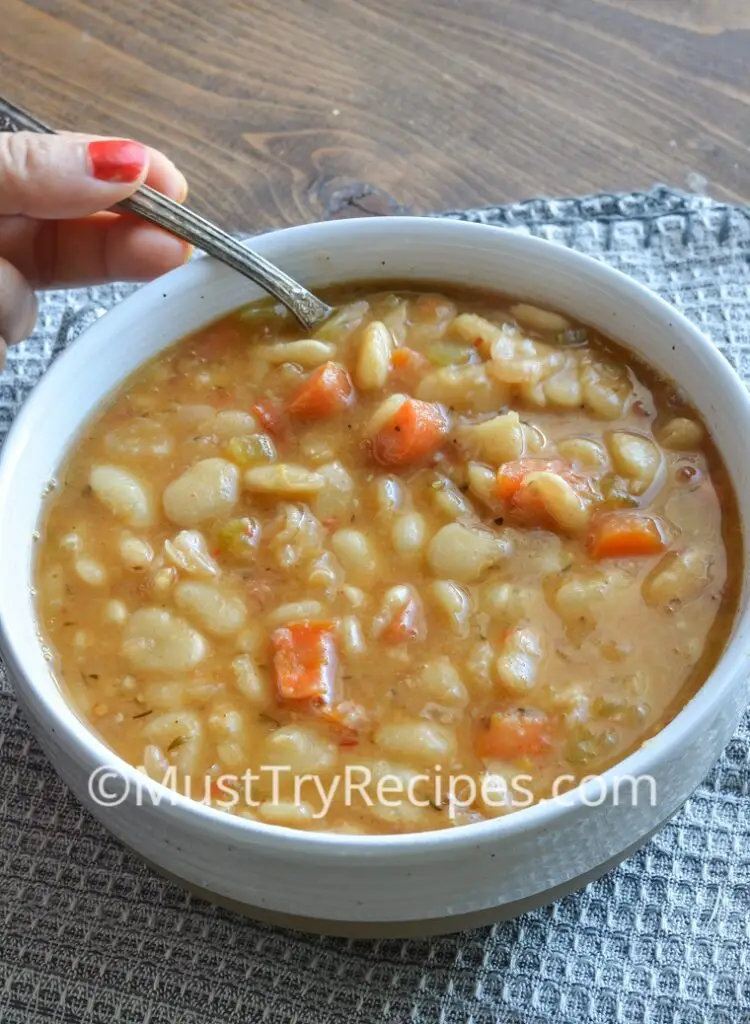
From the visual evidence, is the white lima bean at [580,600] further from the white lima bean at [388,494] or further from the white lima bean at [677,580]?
the white lima bean at [388,494]

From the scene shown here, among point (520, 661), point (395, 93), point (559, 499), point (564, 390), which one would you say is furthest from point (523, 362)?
point (395, 93)

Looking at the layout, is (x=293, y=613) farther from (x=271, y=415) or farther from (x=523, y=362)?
(x=523, y=362)

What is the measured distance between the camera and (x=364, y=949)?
1.67 meters

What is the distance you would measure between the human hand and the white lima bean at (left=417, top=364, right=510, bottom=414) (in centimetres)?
57

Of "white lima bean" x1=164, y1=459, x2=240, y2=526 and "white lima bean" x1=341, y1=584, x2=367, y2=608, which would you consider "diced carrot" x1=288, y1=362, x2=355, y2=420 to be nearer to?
"white lima bean" x1=164, y1=459, x2=240, y2=526

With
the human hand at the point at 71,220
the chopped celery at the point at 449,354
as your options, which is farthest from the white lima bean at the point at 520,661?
the human hand at the point at 71,220

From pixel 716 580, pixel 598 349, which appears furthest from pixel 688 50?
pixel 716 580

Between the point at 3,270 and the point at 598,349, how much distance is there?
1.06 meters

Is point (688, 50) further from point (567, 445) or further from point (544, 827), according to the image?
point (544, 827)

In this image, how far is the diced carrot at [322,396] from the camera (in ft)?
6.18

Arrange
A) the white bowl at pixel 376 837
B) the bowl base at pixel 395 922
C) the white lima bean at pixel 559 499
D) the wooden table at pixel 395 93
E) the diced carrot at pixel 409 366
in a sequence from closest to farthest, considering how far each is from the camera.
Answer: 1. the white bowl at pixel 376 837
2. the bowl base at pixel 395 922
3. the white lima bean at pixel 559 499
4. the diced carrot at pixel 409 366
5. the wooden table at pixel 395 93

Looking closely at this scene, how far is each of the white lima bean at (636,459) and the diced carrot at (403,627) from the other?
38cm

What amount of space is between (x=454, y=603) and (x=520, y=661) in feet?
0.42

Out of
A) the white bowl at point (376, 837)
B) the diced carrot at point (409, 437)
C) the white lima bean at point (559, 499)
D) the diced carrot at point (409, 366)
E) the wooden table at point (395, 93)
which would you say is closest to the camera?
the white bowl at point (376, 837)
